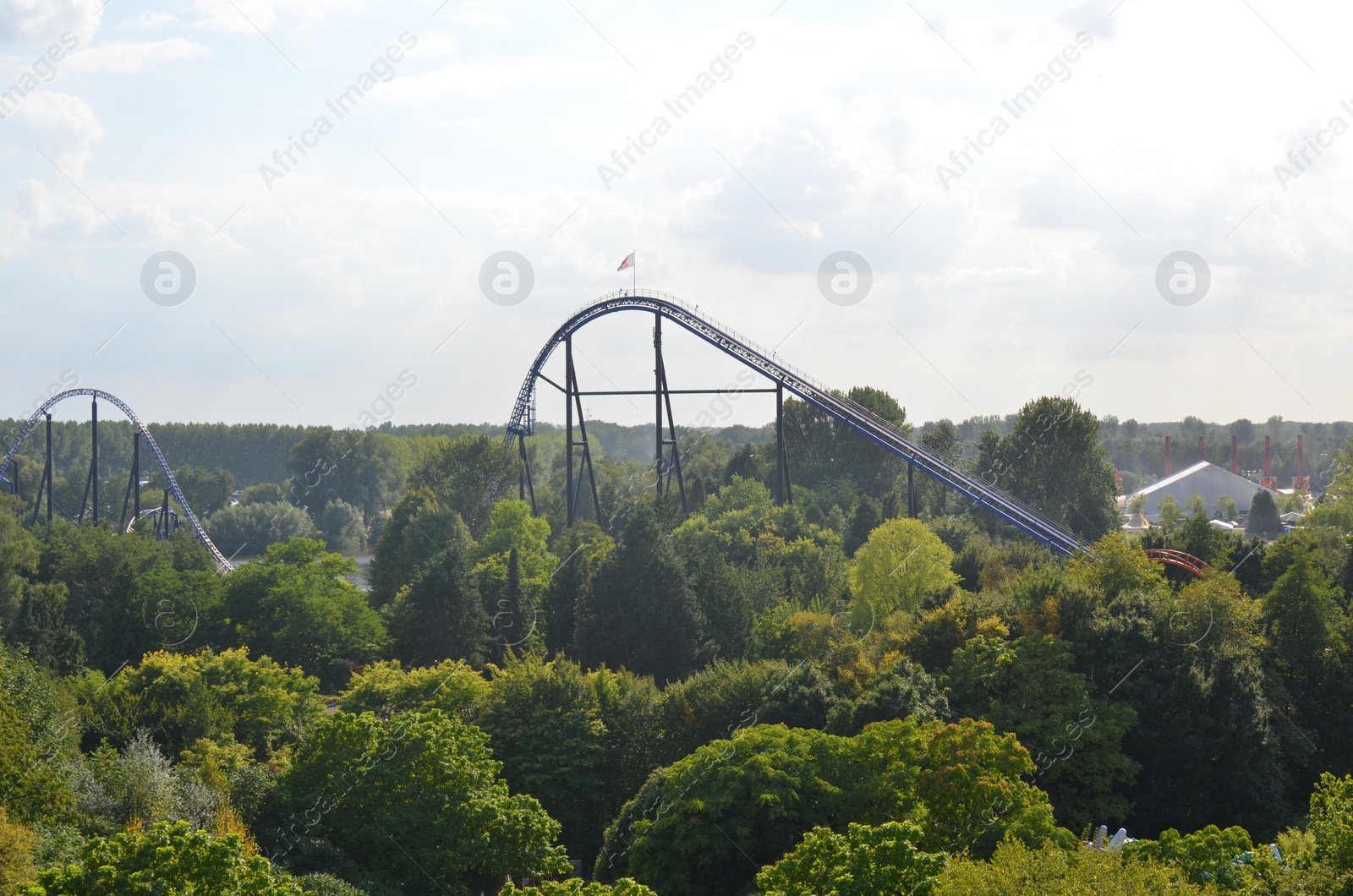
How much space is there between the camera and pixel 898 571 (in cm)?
3728

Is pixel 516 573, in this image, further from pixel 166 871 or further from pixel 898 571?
pixel 166 871

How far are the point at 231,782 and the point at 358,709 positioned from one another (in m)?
7.18

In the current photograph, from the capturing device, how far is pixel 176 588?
141ft

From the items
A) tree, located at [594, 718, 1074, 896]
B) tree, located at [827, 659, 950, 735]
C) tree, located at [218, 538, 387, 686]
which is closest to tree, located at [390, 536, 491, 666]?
tree, located at [218, 538, 387, 686]

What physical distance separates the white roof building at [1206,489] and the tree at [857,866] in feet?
281

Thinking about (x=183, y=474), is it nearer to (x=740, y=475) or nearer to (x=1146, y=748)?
(x=740, y=475)

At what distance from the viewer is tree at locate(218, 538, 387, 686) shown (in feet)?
129

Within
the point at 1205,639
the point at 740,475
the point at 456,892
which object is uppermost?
the point at 740,475

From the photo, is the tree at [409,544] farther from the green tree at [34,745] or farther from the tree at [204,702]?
the green tree at [34,745]

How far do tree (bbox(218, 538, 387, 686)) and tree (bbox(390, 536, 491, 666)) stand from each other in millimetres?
1763

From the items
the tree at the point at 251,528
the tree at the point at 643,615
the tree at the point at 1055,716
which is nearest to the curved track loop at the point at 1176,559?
the tree at the point at 1055,716

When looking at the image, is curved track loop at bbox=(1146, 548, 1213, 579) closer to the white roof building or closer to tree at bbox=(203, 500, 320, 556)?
the white roof building

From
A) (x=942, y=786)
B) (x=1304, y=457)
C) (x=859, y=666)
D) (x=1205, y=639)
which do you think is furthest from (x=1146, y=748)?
(x=1304, y=457)

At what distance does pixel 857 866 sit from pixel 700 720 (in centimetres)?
1115
